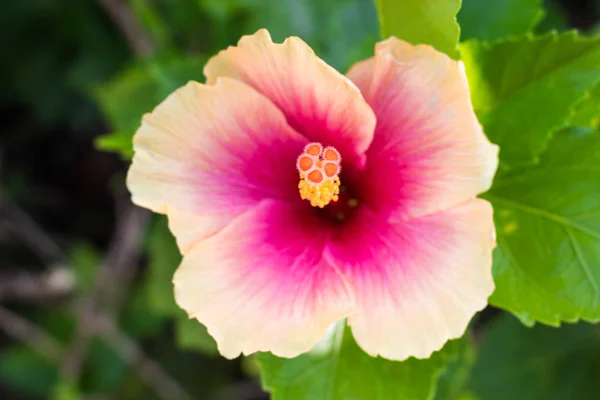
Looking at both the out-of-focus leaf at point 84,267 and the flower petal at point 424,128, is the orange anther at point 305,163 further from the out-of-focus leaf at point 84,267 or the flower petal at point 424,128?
the out-of-focus leaf at point 84,267

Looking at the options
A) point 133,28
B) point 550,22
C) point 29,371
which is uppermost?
point 133,28

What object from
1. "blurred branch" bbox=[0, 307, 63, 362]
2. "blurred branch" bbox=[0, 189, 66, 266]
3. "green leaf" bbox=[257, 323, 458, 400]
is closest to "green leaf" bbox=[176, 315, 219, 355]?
"green leaf" bbox=[257, 323, 458, 400]

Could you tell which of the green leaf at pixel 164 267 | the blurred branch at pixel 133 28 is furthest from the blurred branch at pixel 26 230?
the green leaf at pixel 164 267

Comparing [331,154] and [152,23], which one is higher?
[331,154]

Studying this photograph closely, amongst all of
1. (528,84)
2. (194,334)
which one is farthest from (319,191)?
(194,334)

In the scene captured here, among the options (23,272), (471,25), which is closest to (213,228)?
(471,25)

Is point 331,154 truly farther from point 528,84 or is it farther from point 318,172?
point 528,84
